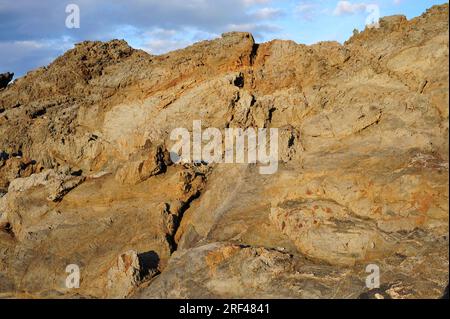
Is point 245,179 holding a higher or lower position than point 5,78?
lower

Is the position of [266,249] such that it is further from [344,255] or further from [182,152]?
[182,152]

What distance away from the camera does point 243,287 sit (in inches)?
466

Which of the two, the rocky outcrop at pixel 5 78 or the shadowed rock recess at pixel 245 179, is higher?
the rocky outcrop at pixel 5 78

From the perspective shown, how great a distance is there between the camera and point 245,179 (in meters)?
14.8

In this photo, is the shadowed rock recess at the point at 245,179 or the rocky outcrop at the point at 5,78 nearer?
the shadowed rock recess at the point at 245,179

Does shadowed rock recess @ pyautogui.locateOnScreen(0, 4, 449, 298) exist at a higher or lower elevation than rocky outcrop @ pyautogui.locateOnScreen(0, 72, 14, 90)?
lower

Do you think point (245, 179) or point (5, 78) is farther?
point (5, 78)

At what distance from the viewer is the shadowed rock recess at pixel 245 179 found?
39.9 ft

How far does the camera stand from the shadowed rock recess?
12.1 metres

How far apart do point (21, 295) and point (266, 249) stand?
769 cm

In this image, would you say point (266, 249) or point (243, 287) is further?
point (266, 249)

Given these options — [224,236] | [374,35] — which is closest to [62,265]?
[224,236]

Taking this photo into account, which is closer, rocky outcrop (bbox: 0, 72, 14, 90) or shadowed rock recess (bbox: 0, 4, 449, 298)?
shadowed rock recess (bbox: 0, 4, 449, 298)
